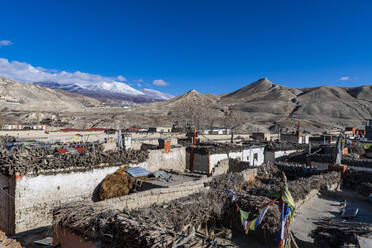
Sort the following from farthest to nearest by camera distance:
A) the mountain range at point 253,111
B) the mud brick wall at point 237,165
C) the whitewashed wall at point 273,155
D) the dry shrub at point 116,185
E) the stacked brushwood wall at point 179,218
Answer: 1. the mountain range at point 253,111
2. the whitewashed wall at point 273,155
3. the mud brick wall at point 237,165
4. the dry shrub at point 116,185
5. the stacked brushwood wall at point 179,218

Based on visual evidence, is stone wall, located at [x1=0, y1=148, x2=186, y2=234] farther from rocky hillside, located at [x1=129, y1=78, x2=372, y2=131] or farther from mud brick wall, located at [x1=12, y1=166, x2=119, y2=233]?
rocky hillside, located at [x1=129, y1=78, x2=372, y2=131]

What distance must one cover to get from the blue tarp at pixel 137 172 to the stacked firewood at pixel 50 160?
1.94 ft

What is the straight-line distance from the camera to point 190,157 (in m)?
→ 19.2

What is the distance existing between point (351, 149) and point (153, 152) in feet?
63.6

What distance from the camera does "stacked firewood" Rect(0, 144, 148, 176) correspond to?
11.0 metres

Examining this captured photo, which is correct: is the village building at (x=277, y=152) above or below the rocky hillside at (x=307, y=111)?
below

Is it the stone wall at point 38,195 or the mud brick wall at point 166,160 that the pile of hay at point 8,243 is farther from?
the mud brick wall at point 166,160

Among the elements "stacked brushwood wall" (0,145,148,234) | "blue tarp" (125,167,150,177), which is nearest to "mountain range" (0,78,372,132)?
"blue tarp" (125,167,150,177)

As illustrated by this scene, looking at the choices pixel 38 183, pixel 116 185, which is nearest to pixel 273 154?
pixel 116 185

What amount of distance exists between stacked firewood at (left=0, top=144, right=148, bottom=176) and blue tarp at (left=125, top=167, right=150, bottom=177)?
590 mm

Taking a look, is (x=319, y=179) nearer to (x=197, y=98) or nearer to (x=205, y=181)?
(x=205, y=181)

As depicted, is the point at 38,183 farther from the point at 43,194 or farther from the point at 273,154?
the point at 273,154

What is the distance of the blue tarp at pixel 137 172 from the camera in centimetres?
1414

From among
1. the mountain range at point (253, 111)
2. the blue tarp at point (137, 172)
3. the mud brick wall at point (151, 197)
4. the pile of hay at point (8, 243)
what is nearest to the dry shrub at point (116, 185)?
the blue tarp at point (137, 172)
